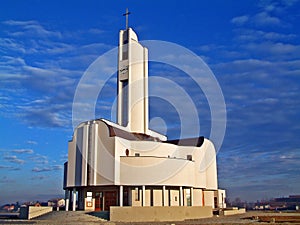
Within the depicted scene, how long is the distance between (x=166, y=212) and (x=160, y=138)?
2640 cm

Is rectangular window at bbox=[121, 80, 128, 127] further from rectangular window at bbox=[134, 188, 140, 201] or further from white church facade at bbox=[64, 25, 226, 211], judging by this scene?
rectangular window at bbox=[134, 188, 140, 201]

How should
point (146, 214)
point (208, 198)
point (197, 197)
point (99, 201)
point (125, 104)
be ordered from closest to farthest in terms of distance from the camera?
1. point (146, 214)
2. point (99, 201)
3. point (197, 197)
4. point (125, 104)
5. point (208, 198)

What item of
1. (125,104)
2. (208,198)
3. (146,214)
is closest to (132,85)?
(125,104)

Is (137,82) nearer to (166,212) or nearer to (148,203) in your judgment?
(148,203)

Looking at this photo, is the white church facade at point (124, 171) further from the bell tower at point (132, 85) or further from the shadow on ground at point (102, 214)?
the shadow on ground at point (102, 214)

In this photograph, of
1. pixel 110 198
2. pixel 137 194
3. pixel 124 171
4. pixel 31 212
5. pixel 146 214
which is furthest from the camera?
pixel 137 194

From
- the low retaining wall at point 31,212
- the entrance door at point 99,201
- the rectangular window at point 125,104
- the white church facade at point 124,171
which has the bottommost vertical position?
the low retaining wall at point 31,212

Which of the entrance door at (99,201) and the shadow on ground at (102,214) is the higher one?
the entrance door at (99,201)

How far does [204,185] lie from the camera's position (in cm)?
5666

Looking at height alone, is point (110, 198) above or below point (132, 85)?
below

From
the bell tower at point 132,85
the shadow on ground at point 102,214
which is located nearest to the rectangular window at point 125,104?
the bell tower at point 132,85

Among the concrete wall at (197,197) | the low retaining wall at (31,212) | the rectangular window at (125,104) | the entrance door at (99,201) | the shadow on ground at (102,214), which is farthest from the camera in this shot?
the rectangular window at (125,104)

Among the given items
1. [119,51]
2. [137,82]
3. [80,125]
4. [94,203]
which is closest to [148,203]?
[94,203]

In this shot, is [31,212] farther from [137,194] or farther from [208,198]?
[208,198]
